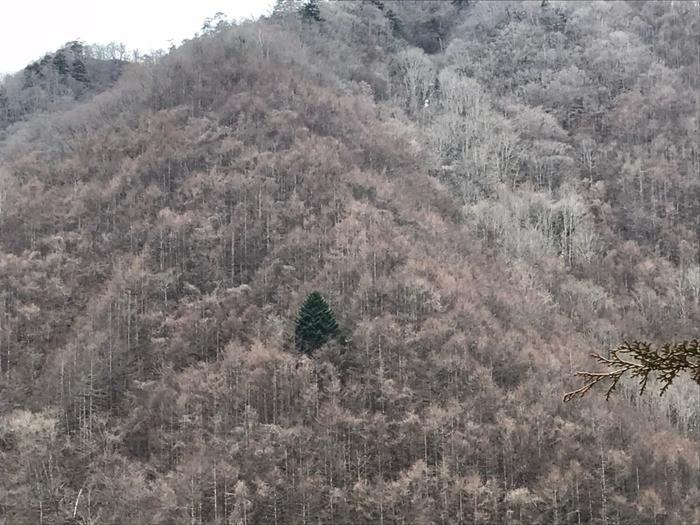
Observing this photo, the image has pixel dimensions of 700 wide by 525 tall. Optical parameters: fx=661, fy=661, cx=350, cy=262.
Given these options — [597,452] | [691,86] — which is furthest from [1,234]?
[691,86]

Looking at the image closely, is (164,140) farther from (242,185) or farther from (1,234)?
(1,234)

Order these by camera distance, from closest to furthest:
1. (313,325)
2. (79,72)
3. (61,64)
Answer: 1. (313,325)
2. (61,64)
3. (79,72)

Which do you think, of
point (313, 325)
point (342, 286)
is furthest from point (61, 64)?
point (313, 325)

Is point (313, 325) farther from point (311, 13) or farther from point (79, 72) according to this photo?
point (79, 72)

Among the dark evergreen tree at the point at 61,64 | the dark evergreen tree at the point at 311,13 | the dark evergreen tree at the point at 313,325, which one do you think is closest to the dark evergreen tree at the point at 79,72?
the dark evergreen tree at the point at 61,64

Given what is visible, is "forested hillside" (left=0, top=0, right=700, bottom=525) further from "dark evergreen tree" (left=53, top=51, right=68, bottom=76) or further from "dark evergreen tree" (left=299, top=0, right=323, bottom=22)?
"dark evergreen tree" (left=53, top=51, right=68, bottom=76)

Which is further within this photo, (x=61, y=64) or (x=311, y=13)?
(x=61, y=64)

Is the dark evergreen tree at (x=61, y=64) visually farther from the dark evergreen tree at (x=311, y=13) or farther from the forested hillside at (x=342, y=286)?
the dark evergreen tree at (x=311, y=13)

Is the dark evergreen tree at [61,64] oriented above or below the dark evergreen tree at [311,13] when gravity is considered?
below
